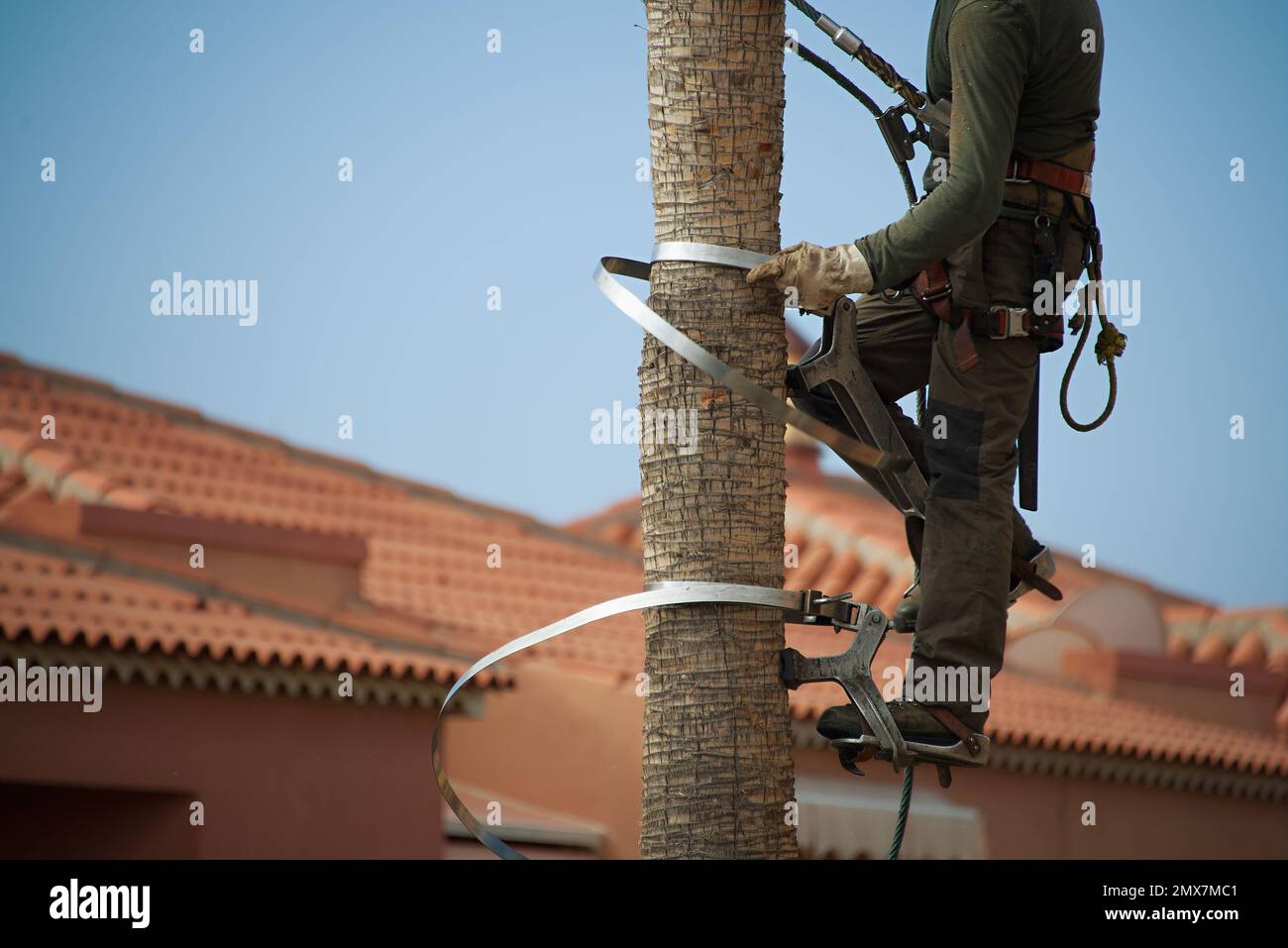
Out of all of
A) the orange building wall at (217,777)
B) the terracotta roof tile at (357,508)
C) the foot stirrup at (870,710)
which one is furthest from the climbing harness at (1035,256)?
the terracotta roof tile at (357,508)

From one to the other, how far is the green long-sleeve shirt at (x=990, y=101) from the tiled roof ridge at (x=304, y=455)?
37.2 ft

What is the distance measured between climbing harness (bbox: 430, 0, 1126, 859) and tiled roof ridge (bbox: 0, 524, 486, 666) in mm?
5768

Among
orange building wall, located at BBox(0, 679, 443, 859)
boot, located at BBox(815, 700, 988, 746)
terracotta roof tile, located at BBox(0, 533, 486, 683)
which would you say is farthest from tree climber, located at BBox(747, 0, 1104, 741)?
orange building wall, located at BBox(0, 679, 443, 859)

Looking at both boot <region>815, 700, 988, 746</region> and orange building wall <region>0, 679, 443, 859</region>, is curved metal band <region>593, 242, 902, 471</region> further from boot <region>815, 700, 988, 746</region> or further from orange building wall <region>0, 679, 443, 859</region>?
orange building wall <region>0, 679, 443, 859</region>

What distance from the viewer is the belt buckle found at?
460cm

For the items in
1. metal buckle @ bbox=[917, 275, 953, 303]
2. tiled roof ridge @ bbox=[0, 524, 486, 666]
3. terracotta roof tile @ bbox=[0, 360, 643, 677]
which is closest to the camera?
metal buckle @ bbox=[917, 275, 953, 303]

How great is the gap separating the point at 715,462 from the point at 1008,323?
2.73ft

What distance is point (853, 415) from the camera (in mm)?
4758

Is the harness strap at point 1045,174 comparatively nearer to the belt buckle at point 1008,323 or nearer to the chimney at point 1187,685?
the belt buckle at point 1008,323

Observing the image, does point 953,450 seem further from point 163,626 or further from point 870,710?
point 163,626
